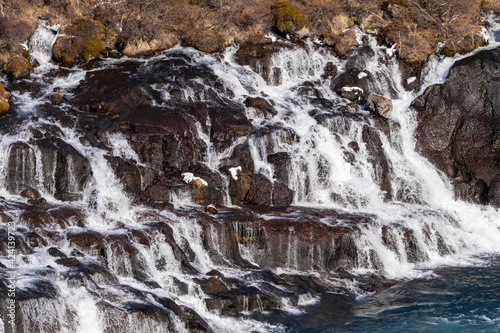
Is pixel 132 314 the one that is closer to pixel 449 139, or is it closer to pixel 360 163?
pixel 360 163

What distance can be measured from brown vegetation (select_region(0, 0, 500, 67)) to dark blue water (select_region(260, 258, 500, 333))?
1644cm

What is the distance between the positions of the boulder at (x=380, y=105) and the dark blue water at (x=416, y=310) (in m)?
9.77

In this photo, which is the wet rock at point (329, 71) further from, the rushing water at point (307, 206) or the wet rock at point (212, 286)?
the wet rock at point (212, 286)

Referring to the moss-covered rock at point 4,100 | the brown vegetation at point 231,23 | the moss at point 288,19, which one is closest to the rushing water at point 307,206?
the moss-covered rock at point 4,100

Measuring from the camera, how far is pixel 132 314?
14.5m

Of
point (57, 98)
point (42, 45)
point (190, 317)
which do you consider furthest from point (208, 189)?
point (42, 45)

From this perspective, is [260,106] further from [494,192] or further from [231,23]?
[494,192]

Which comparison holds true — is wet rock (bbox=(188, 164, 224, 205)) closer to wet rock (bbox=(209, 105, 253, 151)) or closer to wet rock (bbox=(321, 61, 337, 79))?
wet rock (bbox=(209, 105, 253, 151))

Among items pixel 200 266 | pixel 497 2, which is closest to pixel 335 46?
pixel 497 2

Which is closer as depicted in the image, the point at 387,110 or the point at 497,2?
the point at 387,110

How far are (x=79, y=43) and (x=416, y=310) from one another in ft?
68.3

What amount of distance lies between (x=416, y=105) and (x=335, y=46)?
6.54 m

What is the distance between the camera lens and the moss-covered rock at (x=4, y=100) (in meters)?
23.5

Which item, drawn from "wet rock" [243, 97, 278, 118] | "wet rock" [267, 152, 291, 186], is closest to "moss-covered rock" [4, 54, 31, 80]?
"wet rock" [243, 97, 278, 118]
